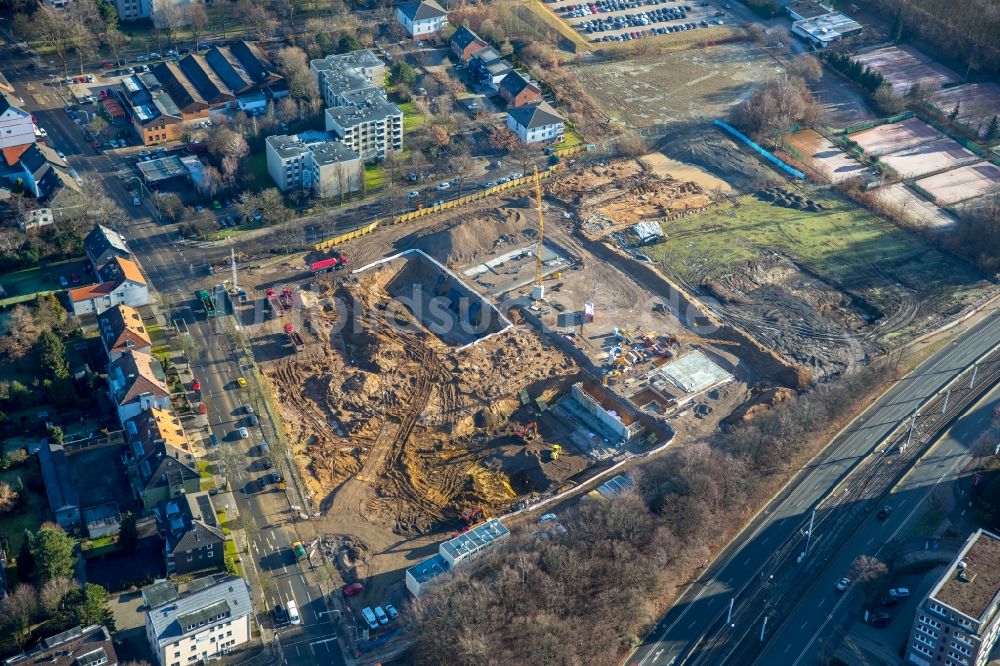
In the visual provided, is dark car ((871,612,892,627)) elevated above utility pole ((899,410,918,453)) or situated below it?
below

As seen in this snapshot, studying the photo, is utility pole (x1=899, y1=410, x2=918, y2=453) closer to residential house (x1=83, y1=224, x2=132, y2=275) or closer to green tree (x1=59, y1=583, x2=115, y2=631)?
green tree (x1=59, y1=583, x2=115, y2=631)

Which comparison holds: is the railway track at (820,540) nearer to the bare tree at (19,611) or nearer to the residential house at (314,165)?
the bare tree at (19,611)

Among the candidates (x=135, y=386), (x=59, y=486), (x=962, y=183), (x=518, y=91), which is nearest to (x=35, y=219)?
(x=135, y=386)

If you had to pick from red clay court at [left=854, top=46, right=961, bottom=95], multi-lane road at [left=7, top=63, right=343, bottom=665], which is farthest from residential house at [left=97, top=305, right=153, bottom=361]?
red clay court at [left=854, top=46, right=961, bottom=95]

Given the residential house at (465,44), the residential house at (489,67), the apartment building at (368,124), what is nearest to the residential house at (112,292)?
the apartment building at (368,124)

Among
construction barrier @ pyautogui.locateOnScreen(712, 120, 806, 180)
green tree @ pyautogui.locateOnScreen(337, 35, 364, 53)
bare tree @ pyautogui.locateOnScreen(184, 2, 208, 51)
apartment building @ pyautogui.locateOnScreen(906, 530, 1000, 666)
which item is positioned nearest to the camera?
apartment building @ pyautogui.locateOnScreen(906, 530, 1000, 666)

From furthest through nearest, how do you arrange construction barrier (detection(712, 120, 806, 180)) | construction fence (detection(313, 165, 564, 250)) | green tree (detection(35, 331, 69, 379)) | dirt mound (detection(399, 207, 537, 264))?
construction barrier (detection(712, 120, 806, 180)) → construction fence (detection(313, 165, 564, 250)) → dirt mound (detection(399, 207, 537, 264)) → green tree (detection(35, 331, 69, 379))

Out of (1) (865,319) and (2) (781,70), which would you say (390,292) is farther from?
(2) (781,70)
